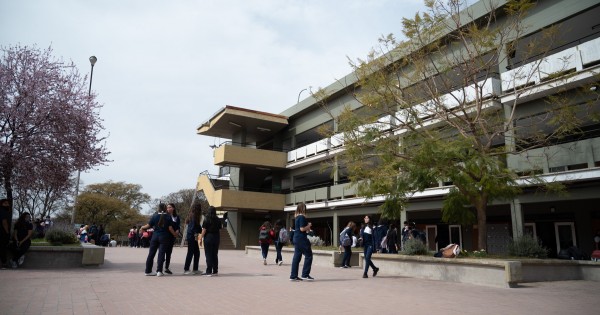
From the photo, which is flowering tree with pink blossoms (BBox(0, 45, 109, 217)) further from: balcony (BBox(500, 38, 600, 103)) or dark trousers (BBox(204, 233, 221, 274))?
balcony (BBox(500, 38, 600, 103))

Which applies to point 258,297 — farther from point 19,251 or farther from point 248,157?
point 248,157

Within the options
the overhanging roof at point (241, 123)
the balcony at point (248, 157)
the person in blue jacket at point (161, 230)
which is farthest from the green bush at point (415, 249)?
the overhanging roof at point (241, 123)

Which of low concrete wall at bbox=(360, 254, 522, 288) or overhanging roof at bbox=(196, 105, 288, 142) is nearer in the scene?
low concrete wall at bbox=(360, 254, 522, 288)

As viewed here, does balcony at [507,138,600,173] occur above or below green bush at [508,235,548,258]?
above

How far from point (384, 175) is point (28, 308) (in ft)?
31.5

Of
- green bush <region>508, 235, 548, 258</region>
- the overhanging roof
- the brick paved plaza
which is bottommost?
the brick paved plaza

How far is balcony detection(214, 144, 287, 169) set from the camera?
31.2 metres

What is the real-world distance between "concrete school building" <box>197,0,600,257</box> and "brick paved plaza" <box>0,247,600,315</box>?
6.22 metres

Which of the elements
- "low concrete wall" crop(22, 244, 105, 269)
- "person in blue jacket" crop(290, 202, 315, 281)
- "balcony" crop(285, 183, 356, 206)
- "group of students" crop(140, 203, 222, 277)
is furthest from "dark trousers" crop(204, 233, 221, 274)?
"balcony" crop(285, 183, 356, 206)

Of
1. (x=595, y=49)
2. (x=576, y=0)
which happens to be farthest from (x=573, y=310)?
(x=576, y=0)

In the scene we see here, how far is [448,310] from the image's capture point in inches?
245

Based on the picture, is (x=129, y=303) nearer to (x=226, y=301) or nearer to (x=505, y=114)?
(x=226, y=301)

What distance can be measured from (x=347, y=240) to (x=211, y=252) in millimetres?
4960

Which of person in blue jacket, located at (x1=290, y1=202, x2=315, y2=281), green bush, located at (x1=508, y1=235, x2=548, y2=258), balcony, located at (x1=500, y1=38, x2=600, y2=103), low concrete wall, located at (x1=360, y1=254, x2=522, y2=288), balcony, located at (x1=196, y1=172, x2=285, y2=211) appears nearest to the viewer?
low concrete wall, located at (x1=360, y1=254, x2=522, y2=288)
